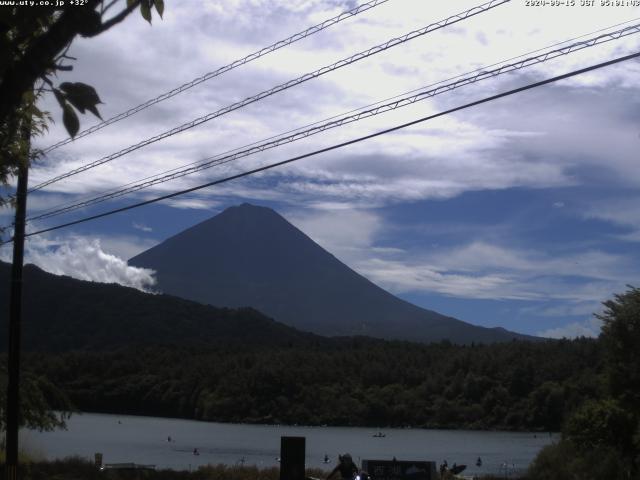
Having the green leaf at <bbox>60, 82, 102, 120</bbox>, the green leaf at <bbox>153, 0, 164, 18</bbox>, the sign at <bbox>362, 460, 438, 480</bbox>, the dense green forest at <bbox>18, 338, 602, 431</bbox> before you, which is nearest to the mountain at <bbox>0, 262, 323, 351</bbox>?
the dense green forest at <bbox>18, 338, 602, 431</bbox>

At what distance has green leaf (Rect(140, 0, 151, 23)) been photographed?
3.78 meters

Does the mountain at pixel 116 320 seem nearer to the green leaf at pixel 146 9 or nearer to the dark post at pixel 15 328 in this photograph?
the dark post at pixel 15 328

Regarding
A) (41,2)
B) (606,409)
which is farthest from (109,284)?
(41,2)

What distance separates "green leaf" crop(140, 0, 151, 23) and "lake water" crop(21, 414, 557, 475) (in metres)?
54.6

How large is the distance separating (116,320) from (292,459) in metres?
129

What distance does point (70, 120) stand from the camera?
3.69 meters

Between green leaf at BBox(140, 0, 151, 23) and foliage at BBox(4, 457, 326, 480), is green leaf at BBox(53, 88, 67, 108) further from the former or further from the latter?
foliage at BBox(4, 457, 326, 480)

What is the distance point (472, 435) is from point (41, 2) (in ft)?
343

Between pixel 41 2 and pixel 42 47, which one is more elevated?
pixel 41 2

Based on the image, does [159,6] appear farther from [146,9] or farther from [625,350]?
[625,350]

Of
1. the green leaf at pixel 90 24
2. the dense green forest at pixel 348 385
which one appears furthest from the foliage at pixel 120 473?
Result: the dense green forest at pixel 348 385

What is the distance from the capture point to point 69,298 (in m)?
136

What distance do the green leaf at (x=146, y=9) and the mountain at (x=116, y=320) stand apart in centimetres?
10097

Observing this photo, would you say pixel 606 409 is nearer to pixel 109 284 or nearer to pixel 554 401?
pixel 554 401
